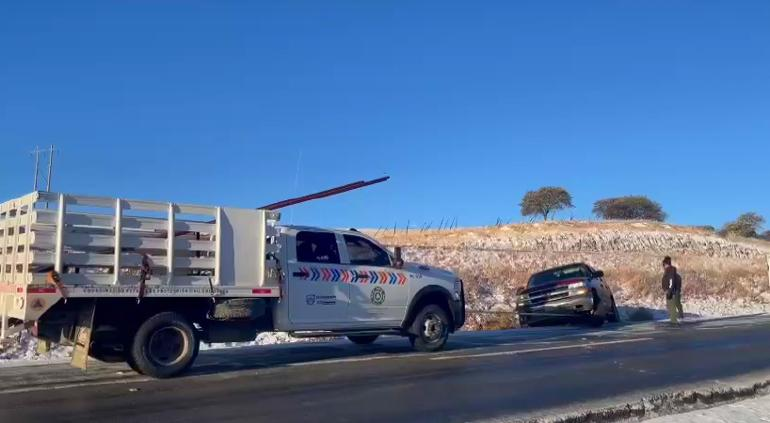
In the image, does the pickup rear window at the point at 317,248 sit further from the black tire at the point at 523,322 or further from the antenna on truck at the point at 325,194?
the black tire at the point at 523,322

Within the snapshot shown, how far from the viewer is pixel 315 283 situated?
40.4 ft

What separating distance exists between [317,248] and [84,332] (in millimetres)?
3934

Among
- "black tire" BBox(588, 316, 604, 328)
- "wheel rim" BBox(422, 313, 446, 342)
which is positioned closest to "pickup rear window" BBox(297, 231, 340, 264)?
"wheel rim" BBox(422, 313, 446, 342)

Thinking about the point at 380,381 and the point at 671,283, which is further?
the point at 671,283

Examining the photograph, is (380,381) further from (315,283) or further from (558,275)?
(558,275)

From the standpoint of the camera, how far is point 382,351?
1423 centimetres

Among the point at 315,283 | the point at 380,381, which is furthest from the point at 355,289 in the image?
the point at 380,381

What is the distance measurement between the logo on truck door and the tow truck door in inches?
20.5

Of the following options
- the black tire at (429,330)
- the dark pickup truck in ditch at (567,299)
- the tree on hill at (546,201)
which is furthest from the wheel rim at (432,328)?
the tree on hill at (546,201)

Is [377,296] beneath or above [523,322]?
above

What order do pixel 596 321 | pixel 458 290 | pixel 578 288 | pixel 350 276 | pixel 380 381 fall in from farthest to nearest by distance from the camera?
pixel 596 321 < pixel 578 288 < pixel 458 290 < pixel 350 276 < pixel 380 381

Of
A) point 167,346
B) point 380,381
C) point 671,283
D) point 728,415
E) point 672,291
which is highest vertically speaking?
point 671,283

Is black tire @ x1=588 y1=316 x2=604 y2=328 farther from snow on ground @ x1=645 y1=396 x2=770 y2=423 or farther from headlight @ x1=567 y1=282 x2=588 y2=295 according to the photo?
snow on ground @ x1=645 y1=396 x2=770 y2=423

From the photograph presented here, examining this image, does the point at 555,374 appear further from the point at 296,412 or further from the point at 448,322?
the point at 296,412
